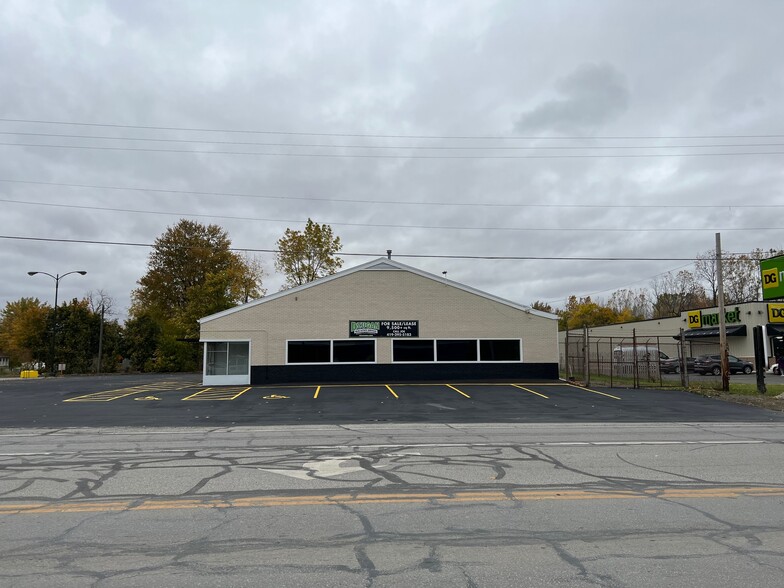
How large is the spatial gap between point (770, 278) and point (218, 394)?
26.8 metres

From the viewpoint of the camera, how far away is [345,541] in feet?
17.4

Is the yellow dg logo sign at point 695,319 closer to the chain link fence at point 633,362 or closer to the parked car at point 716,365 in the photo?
the chain link fence at point 633,362

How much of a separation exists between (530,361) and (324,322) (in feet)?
39.3

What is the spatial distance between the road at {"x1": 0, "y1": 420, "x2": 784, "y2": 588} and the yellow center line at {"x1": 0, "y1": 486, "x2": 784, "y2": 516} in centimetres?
4

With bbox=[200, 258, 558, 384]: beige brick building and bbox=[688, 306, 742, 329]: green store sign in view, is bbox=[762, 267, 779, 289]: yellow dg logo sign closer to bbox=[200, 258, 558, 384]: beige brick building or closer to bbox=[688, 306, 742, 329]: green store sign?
bbox=[200, 258, 558, 384]: beige brick building

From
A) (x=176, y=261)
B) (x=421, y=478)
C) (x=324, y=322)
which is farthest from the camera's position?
(x=176, y=261)

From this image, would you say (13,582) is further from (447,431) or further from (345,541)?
(447,431)

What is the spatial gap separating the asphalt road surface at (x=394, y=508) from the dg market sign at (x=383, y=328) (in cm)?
1795

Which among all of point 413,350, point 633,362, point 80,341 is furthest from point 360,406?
point 80,341

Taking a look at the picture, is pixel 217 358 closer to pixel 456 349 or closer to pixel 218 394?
pixel 218 394

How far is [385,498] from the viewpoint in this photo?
6.86m

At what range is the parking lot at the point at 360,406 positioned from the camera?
16234 mm

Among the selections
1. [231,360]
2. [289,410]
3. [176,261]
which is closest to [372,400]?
[289,410]

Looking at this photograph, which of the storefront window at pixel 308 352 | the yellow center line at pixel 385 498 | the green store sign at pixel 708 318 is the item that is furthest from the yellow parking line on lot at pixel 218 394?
the green store sign at pixel 708 318
